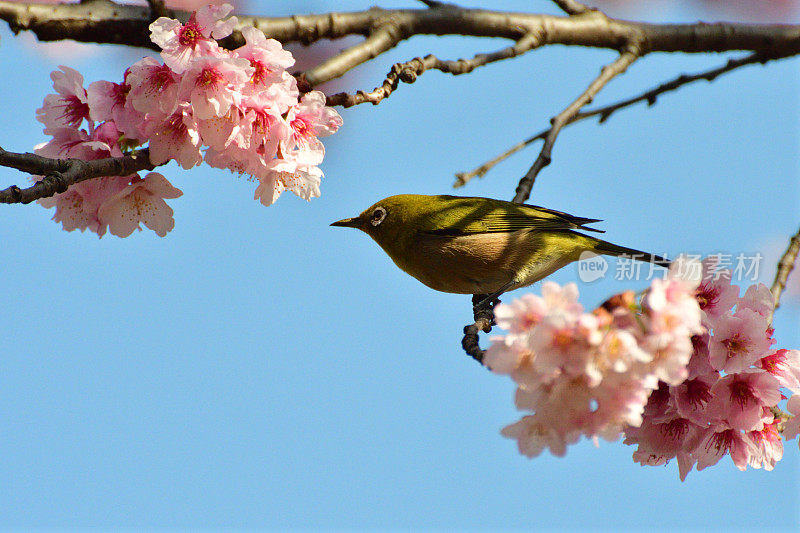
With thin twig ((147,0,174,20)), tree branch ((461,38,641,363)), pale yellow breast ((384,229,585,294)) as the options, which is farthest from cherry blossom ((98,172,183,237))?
pale yellow breast ((384,229,585,294))

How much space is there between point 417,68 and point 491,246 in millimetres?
1967

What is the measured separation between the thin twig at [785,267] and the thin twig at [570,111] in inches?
60.6

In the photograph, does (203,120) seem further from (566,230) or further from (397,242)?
(566,230)

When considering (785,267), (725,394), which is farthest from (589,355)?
(785,267)

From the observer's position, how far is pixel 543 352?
2102mm

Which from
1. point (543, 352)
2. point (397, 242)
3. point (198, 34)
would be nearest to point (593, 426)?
point (543, 352)

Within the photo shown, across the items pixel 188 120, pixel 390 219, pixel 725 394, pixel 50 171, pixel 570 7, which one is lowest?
pixel 725 394

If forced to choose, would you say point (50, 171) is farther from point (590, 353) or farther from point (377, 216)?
point (377, 216)

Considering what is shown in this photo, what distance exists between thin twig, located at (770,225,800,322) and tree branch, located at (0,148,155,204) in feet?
11.7

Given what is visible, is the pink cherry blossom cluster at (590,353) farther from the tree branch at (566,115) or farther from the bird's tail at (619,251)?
the bird's tail at (619,251)

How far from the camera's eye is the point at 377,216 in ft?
19.8

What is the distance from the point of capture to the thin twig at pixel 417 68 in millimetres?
3473

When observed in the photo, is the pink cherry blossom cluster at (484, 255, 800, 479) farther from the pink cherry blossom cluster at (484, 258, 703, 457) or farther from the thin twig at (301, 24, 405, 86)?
the thin twig at (301, 24, 405, 86)

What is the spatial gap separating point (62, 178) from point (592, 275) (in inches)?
150
